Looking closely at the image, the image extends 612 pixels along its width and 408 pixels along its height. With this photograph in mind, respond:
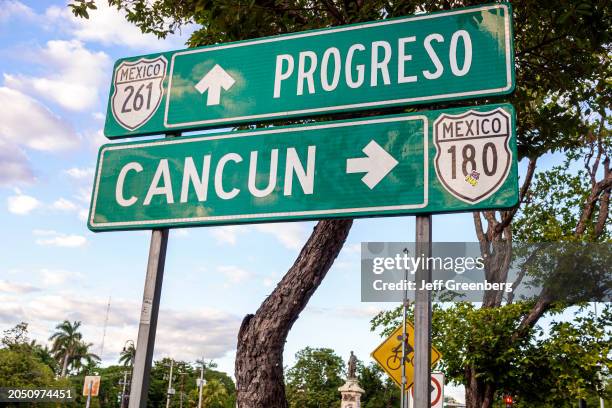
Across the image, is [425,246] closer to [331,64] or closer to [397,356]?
[331,64]

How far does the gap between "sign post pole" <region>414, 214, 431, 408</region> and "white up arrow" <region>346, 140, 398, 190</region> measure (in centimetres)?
44

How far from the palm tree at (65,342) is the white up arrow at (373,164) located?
9688cm

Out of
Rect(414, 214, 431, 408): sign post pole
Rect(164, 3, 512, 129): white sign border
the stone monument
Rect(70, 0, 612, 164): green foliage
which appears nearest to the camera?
Rect(414, 214, 431, 408): sign post pole

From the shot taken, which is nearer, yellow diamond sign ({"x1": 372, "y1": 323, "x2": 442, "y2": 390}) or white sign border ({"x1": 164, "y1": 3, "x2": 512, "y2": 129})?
white sign border ({"x1": 164, "y1": 3, "x2": 512, "y2": 129})

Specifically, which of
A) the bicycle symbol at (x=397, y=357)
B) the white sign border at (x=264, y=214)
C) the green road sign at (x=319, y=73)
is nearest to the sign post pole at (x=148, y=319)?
the white sign border at (x=264, y=214)

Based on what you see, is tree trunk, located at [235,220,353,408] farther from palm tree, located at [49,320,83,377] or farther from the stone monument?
palm tree, located at [49,320,83,377]

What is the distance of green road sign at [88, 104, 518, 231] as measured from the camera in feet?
10.6

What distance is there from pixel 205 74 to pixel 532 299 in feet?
53.1

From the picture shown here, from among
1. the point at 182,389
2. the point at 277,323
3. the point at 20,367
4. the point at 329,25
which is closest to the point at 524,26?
the point at 329,25

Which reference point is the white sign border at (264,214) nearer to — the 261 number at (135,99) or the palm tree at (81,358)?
the 261 number at (135,99)

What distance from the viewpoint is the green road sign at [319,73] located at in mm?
3537

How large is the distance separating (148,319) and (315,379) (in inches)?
2581

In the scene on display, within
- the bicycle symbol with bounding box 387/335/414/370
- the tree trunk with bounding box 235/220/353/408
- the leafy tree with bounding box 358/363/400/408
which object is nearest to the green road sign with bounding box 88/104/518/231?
the tree trunk with bounding box 235/220/353/408

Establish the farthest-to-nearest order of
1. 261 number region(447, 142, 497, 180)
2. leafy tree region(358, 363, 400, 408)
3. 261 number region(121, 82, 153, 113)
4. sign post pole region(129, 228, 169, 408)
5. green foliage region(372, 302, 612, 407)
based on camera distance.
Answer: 1. leafy tree region(358, 363, 400, 408)
2. green foliage region(372, 302, 612, 407)
3. 261 number region(121, 82, 153, 113)
4. sign post pole region(129, 228, 169, 408)
5. 261 number region(447, 142, 497, 180)
